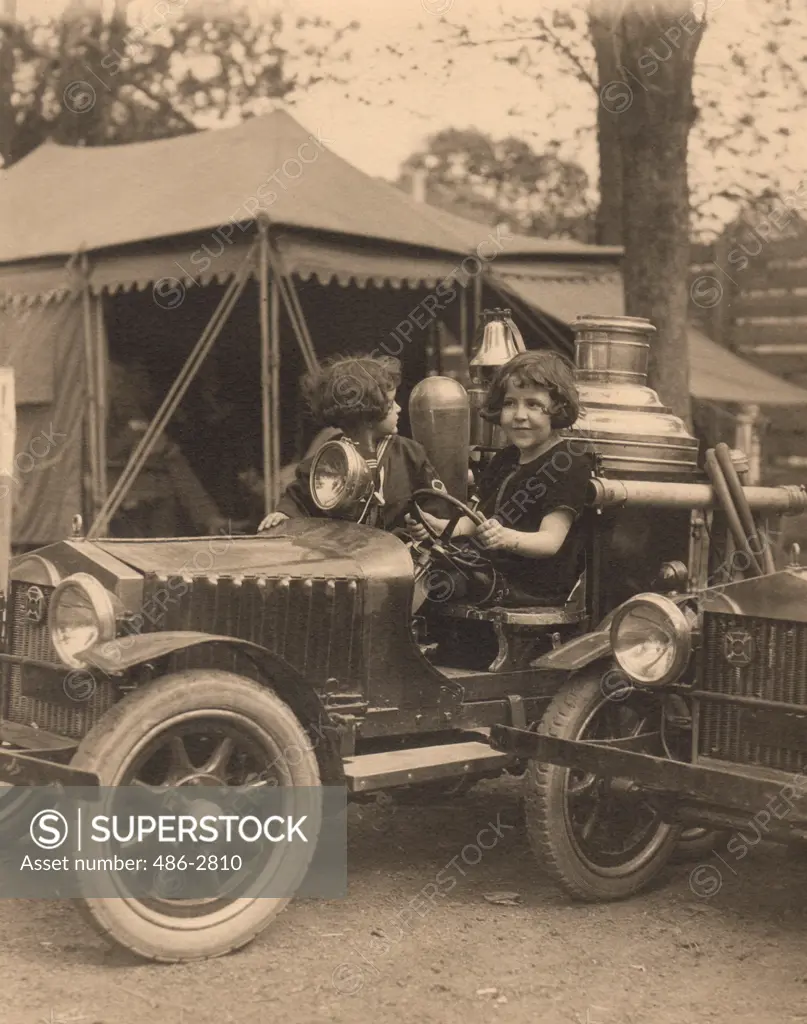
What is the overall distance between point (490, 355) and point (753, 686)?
2.04 meters

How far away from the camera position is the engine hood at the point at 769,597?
10.8 feet

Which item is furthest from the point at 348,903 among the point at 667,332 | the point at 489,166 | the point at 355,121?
the point at 489,166

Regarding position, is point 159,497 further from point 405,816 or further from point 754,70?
point 754,70

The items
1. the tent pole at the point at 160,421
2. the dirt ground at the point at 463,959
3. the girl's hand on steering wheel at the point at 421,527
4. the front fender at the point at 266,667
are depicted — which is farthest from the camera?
the tent pole at the point at 160,421

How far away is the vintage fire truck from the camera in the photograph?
320 centimetres

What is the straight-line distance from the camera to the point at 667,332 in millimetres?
7922

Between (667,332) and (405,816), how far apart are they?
429 cm

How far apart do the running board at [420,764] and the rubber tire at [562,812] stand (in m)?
0.15

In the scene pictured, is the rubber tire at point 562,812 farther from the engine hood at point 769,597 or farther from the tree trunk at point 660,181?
the tree trunk at point 660,181

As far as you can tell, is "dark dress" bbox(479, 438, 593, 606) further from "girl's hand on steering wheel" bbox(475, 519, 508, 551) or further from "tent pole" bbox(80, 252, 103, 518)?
"tent pole" bbox(80, 252, 103, 518)

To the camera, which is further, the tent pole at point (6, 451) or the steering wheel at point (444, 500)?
the tent pole at point (6, 451)

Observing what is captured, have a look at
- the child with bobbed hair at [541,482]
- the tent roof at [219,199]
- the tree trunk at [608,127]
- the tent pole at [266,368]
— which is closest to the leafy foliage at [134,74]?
the tent roof at [219,199]

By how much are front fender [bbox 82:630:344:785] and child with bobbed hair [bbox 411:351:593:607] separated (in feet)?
2.93

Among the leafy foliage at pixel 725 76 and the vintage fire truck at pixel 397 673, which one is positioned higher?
the leafy foliage at pixel 725 76
